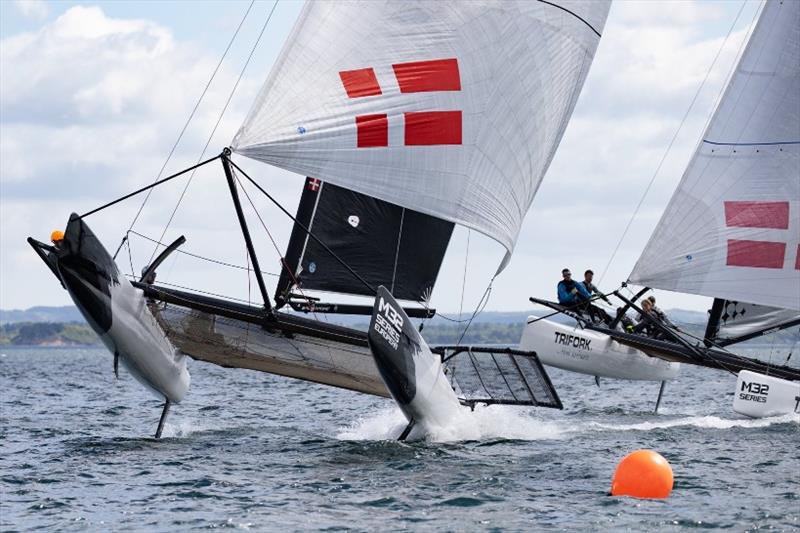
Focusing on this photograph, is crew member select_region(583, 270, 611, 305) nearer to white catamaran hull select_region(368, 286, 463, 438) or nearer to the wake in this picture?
the wake

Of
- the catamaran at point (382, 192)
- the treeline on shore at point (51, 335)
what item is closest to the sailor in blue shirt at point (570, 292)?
the catamaran at point (382, 192)

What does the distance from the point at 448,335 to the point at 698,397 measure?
15329cm

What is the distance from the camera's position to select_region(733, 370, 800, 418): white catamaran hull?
2080cm

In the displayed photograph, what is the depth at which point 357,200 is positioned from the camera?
17297 mm

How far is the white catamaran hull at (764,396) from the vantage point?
20797 millimetres

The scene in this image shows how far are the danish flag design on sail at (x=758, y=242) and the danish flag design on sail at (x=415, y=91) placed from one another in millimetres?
6627

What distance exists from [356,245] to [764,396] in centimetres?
741

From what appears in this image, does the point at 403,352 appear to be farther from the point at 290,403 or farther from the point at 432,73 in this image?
the point at 290,403

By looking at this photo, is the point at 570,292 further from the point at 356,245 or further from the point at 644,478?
the point at 644,478

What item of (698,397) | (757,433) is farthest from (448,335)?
(757,433)

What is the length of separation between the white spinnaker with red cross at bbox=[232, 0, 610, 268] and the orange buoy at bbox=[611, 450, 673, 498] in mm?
4602

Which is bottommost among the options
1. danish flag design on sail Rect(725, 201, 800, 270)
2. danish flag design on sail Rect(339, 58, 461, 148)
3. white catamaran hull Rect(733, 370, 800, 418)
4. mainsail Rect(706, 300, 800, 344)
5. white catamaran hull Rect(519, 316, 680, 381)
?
white catamaran hull Rect(733, 370, 800, 418)

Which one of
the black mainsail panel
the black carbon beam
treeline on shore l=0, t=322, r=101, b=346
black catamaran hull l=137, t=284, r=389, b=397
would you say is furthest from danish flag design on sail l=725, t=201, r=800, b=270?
treeline on shore l=0, t=322, r=101, b=346

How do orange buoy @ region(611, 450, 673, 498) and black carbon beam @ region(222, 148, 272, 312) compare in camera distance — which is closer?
orange buoy @ region(611, 450, 673, 498)
